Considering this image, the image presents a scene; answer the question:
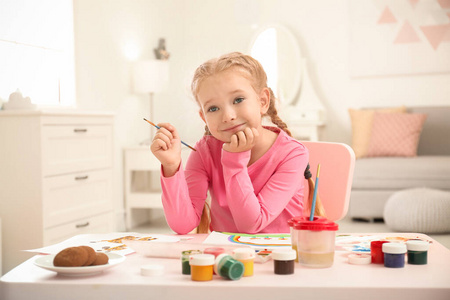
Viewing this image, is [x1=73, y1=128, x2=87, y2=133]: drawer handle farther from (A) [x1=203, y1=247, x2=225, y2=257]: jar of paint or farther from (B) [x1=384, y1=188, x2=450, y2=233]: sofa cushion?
(A) [x1=203, y1=247, x2=225, y2=257]: jar of paint

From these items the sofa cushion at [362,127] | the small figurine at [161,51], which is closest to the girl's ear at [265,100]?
the small figurine at [161,51]

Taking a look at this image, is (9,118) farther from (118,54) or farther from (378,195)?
(378,195)

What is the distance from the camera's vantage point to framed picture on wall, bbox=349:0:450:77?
17.4ft

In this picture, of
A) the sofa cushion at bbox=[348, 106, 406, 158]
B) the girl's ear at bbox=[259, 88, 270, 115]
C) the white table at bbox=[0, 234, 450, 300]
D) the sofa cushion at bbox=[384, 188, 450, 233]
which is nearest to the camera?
the white table at bbox=[0, 234, 450, 300]

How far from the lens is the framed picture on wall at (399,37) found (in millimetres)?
5316

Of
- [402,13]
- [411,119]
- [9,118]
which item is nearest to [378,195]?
[411,119]

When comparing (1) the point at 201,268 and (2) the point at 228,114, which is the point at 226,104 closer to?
(2) the point at 228,114

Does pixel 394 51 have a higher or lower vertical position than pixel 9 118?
higher

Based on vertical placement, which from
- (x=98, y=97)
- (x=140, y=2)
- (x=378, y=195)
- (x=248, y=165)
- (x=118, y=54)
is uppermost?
(x=140, y=2)

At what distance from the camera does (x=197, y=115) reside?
5.07ft

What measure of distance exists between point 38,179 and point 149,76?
6.17 ft

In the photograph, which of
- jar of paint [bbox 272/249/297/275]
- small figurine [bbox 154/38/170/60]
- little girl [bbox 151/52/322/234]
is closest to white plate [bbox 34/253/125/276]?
jar of paint [bbox 272/249/297/275]

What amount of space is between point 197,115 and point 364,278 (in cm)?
84

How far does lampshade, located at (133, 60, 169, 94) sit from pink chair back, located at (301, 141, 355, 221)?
3121 mm
